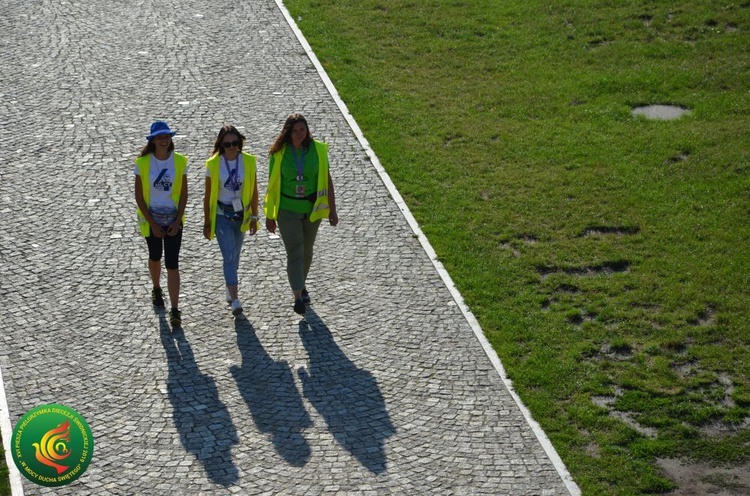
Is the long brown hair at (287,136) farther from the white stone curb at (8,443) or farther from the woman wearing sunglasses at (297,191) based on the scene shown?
the white stone curb at (8,443)

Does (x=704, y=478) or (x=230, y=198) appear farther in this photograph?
(x=230, y=198)

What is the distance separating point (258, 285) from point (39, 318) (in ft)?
7.00

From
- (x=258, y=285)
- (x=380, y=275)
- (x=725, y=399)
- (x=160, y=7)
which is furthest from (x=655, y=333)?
(x=160, y=7)

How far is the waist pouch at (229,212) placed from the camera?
403 inches

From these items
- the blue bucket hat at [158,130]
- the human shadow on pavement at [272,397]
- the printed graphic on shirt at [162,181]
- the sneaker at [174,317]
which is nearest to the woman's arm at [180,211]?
the printed graphic on shirt at [162,181]

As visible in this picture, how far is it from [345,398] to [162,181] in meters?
2.59

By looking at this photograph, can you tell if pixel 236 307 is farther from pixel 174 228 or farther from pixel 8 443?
pixel 8 443

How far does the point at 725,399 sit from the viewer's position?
9828mm

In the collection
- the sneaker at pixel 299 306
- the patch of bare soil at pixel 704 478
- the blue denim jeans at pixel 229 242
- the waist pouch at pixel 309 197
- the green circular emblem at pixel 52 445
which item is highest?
the waist pouch at pixel 309 197

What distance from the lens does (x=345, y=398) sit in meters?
9.55

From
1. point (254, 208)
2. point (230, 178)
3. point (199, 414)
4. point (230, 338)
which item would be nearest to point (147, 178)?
point (230, 178)

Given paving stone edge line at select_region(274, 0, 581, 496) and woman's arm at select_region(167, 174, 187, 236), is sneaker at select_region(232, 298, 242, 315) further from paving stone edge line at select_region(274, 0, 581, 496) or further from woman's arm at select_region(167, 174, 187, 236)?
paving stone edge line at select_region(274, 0, 581, 496)

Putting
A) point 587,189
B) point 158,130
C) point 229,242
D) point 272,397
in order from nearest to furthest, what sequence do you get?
point 272,397, point 158,130, point 229,242, point 587,189

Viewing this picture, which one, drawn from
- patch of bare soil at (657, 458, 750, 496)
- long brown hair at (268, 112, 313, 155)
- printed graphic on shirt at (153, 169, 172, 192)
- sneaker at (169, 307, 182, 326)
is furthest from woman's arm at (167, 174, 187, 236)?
patch of bare soil at (657, 458, 750, 496)
